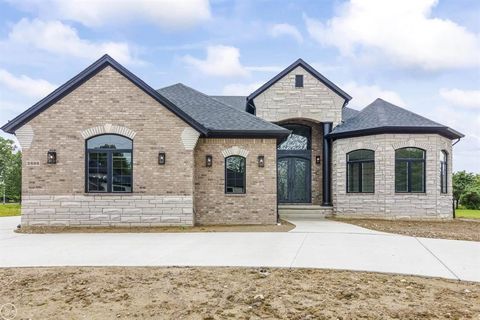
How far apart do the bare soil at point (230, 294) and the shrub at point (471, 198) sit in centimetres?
2553

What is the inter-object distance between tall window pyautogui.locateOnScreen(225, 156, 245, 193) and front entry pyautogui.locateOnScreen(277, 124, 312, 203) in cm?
510

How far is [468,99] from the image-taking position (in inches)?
930

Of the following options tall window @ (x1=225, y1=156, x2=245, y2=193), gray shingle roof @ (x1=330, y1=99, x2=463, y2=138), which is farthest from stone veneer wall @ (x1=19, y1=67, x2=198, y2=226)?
gray shingle roof @ (x1=330, y1=99, x2=463, y2=138)

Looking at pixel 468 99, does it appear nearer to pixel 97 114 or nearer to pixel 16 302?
pixel 97 114

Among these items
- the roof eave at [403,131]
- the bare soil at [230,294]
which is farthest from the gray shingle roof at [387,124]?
the bare soil at [230,294]

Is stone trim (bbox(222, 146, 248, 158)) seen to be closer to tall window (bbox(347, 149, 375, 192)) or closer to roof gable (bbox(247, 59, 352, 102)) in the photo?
roof gable (bbox(247, 59, 352, 102))

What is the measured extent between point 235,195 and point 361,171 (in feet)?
20.0

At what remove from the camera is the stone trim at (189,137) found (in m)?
12.2

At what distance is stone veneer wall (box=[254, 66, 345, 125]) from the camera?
17.3 m

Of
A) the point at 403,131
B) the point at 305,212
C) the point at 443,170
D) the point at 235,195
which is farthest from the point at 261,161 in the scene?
the point at 443,170

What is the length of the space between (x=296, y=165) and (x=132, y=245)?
1108 cm

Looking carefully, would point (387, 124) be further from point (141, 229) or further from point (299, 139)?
point (141, 229)

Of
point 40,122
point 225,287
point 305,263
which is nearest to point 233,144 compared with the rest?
point 40,122

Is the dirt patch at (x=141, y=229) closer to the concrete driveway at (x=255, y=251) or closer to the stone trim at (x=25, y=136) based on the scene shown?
the concrete driveway at (x=255, y=251)
